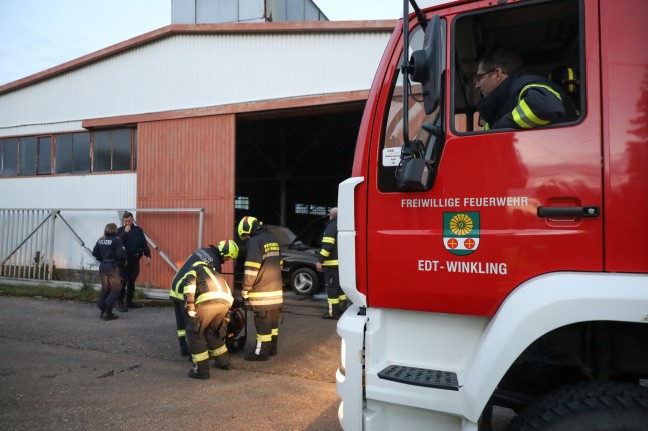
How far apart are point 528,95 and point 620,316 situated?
3.29 ft

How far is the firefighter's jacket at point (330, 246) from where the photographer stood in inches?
295

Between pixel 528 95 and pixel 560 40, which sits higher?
pixel 560 40

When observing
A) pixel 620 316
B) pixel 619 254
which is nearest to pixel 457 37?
pixel 619 254

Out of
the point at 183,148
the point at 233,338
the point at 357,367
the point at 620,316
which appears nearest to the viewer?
the point at 620,316

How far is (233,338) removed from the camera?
5.74 metres

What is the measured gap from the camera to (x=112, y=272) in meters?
7.74

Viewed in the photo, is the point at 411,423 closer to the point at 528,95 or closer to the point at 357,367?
the point at 357,367

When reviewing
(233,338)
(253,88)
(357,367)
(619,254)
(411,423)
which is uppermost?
(253,88)

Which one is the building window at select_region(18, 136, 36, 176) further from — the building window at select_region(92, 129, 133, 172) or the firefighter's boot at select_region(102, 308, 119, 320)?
the firefighter's boot at select_region(102, 308, 119, 320)

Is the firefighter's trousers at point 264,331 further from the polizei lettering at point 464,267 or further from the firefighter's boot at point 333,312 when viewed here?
the polizei lettering at point 464,267

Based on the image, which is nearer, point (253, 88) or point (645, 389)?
point (645, 389)

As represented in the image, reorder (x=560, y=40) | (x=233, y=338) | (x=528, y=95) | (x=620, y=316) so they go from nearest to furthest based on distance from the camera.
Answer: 1. (x=620, y=316)
2. (x=528, y=95)
3. (x=560, y=40)
4. (x=233, y=338)

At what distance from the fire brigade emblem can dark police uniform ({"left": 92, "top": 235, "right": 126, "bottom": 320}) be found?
710 cm

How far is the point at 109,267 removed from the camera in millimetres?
7797
